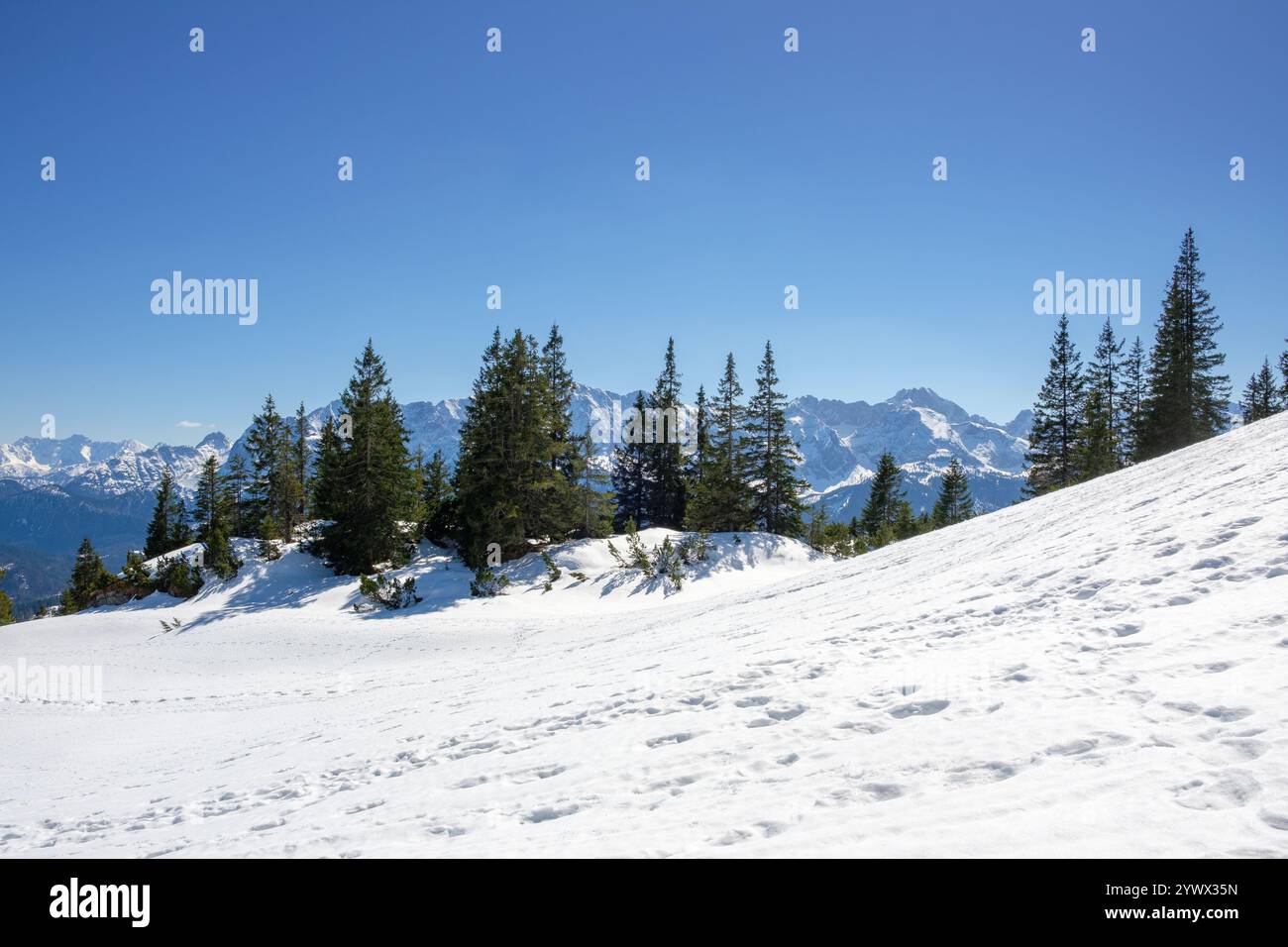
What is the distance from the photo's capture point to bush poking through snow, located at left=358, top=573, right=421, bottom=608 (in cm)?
2327

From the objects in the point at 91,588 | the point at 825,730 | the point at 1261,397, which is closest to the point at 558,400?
the point at 91,588

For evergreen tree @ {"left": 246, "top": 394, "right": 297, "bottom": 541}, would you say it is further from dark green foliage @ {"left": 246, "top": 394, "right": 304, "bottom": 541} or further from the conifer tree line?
the conifer tree line

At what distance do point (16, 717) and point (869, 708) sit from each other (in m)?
18.6

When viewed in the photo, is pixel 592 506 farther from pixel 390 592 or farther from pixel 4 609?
pixel 4 609

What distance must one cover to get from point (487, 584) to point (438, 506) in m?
8.61

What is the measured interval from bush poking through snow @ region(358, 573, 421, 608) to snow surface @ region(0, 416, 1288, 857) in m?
7.62

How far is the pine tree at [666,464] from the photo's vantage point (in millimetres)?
46062

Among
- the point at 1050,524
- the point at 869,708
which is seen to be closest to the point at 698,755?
the point at 869,708

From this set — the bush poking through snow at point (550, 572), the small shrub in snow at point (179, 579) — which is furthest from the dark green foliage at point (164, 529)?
the bush poking through snow at point (550, 572)

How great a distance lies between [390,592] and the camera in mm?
23500
